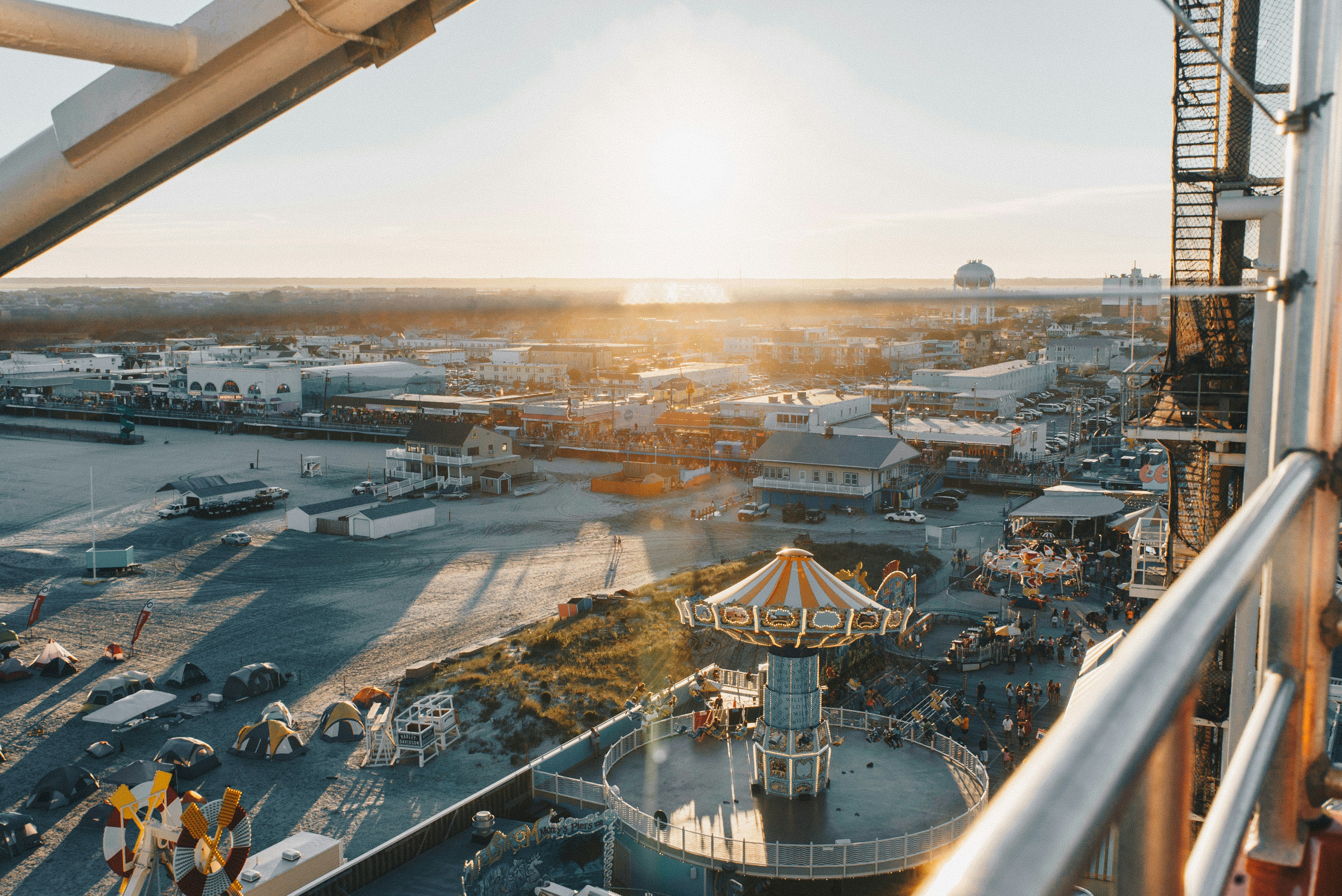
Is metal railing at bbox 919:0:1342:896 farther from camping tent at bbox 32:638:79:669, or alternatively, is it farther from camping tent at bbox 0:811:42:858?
camping tent at bbox 32:638:79:669

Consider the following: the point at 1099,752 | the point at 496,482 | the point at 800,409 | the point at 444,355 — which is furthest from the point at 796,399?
the point at 444,355

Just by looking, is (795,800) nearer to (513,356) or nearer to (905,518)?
(905,518)

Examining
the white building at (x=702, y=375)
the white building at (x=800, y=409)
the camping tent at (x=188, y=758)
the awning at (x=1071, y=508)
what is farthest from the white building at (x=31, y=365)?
the awning at (x=1071, y=508)

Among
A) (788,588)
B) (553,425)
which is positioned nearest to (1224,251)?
(788,588)

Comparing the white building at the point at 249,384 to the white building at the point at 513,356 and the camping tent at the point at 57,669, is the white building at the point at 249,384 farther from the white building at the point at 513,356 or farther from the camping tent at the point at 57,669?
the camping tent at the point at 57,669

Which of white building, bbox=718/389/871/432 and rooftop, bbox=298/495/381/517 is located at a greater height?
white building, bbox=718/389/871/432

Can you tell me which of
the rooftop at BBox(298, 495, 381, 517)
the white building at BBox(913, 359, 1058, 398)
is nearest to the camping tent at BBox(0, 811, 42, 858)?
the rooftop at BBox(298, 495, 381, 517)
